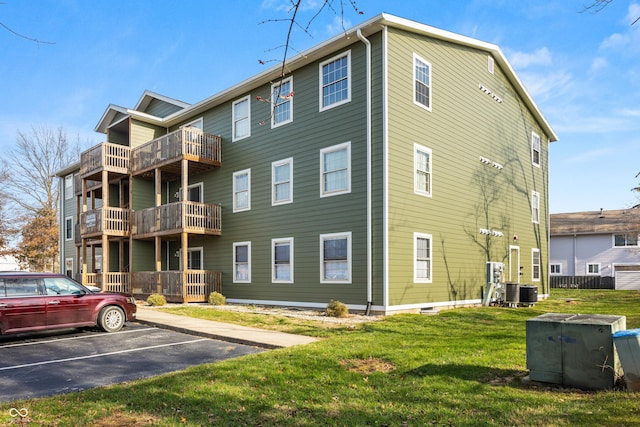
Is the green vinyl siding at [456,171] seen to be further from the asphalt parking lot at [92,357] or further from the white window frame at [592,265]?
the white window frame at [592,265]

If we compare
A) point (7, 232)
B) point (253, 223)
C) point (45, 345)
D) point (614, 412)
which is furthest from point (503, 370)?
point (7, 232)

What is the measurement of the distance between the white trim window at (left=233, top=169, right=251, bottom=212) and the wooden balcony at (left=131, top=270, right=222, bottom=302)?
306 centimetres

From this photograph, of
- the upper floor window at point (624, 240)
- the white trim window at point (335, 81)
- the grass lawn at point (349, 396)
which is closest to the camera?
the grass lawn at point (349, 396)

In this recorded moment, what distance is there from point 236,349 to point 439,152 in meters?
11.2

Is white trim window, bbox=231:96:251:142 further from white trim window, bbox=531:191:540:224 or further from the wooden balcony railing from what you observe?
white trim window, bbox=531:191:540:224

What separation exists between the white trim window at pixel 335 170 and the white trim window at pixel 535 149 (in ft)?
43.5

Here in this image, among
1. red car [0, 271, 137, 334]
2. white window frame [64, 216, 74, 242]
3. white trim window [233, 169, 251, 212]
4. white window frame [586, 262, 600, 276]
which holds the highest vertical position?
white trim window [233, 169, 251, 212]

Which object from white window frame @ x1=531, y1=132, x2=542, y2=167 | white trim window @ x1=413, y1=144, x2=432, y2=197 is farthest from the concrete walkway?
white window frame @ x1=531, y1=132, x2=542, y2=167

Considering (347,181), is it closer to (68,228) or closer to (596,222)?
(68,228)

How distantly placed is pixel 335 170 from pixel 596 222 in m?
32.4

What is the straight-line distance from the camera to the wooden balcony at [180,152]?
1986 centimetres

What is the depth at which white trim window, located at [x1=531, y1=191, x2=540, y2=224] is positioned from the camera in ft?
79.7

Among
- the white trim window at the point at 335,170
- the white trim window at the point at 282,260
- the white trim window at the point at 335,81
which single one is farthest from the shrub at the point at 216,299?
the white trim window at the point at 335,81

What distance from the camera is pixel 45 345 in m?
10.3
